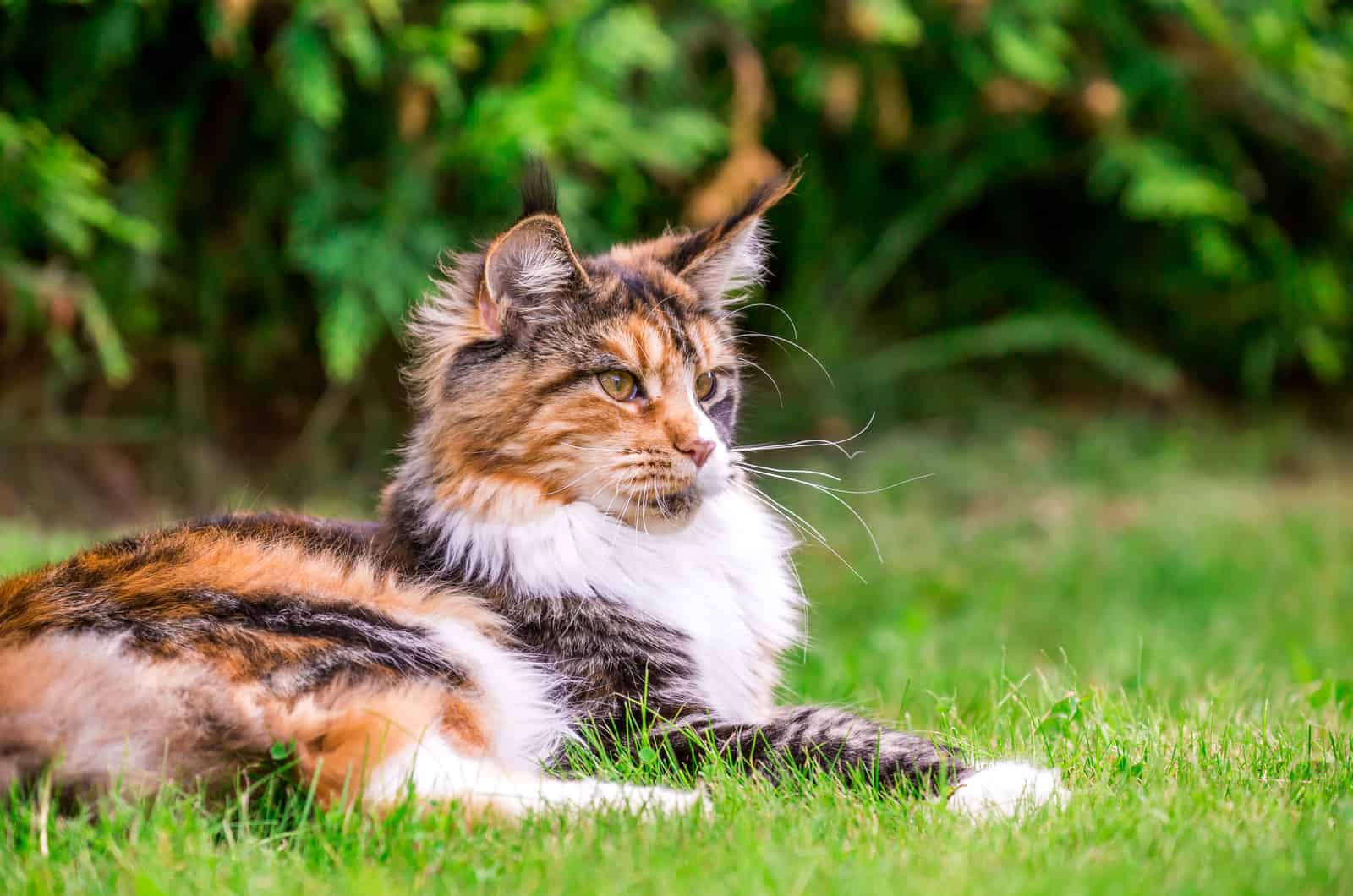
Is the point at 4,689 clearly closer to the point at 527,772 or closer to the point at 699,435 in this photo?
the point at 527,772

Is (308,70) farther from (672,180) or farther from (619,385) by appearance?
(619,385)

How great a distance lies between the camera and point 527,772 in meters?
2.72

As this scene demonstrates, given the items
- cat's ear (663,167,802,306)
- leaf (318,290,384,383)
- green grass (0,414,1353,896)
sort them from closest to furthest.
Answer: green grass (0,414,1353,896), cat's ear (663,167,802,306), leaf (318,290,384,383)

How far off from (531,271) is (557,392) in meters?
0.32

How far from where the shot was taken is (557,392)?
310cm

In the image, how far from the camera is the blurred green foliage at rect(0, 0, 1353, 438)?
5.70 m

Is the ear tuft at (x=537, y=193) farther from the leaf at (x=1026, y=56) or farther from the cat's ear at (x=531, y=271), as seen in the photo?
the leaf at (x=1026, y=56)

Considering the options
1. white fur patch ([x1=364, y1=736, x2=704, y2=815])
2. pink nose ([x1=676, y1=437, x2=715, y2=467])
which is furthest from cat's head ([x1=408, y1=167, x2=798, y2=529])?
white fur patch ([x1=364, y1=736, x2=704, y2=815])

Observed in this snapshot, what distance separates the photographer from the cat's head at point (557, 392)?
3.07 metres

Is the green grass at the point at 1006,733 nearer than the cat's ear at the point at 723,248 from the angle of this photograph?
Yes

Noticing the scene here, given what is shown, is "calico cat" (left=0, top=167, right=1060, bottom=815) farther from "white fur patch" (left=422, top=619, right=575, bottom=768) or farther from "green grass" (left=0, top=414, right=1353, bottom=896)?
"green grass" (left=0, top=414, right=1353, bottom=896)

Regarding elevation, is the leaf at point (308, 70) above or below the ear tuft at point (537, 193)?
above

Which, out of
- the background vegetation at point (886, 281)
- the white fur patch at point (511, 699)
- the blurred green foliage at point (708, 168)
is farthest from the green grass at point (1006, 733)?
the blurred green foliage at point (708, 168)

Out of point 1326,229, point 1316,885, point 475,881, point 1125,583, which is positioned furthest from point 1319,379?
point 475,881
